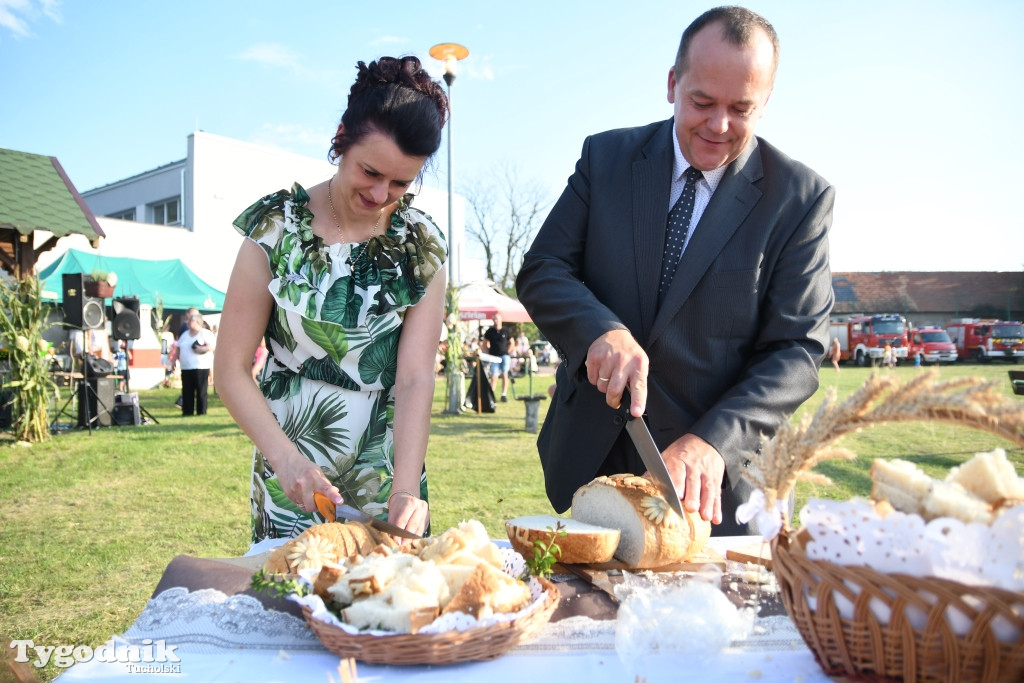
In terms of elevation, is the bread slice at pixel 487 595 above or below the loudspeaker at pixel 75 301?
below

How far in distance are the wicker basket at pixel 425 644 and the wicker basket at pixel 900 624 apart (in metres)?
0.44

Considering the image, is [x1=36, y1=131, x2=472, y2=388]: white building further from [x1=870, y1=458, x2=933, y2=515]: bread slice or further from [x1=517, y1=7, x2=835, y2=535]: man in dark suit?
[x1=870, y1=458, x2=933, y2=515]: bread slice

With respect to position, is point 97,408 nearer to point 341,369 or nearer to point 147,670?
point 341,369

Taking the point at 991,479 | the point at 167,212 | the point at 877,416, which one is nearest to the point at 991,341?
the point at 167,212

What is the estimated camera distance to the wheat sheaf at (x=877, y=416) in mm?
976

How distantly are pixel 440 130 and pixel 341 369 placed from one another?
743 millimetres

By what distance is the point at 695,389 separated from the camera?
206cm

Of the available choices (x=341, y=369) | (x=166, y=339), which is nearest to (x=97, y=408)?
(x=166, y=339)

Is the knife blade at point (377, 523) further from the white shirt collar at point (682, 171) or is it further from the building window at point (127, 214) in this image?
the building window at point (127, 214)

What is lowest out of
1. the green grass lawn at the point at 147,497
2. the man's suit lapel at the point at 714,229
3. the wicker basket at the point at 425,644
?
the green grass lawn at the point at 147,497

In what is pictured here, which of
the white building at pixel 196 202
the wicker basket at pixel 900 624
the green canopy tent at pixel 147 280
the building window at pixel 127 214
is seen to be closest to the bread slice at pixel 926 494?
the wicker basket at pixel 900 624

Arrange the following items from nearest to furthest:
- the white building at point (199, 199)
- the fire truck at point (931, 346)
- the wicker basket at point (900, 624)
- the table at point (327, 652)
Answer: the wicker basket at point (900, 624)
the table at point (327, 652)
the white building at point (199, 199)
the fire truck at point (931, 346)

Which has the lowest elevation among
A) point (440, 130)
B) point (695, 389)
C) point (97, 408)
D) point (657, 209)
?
point (97, 408)

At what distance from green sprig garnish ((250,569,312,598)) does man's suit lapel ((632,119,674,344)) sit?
1218 millimetres
